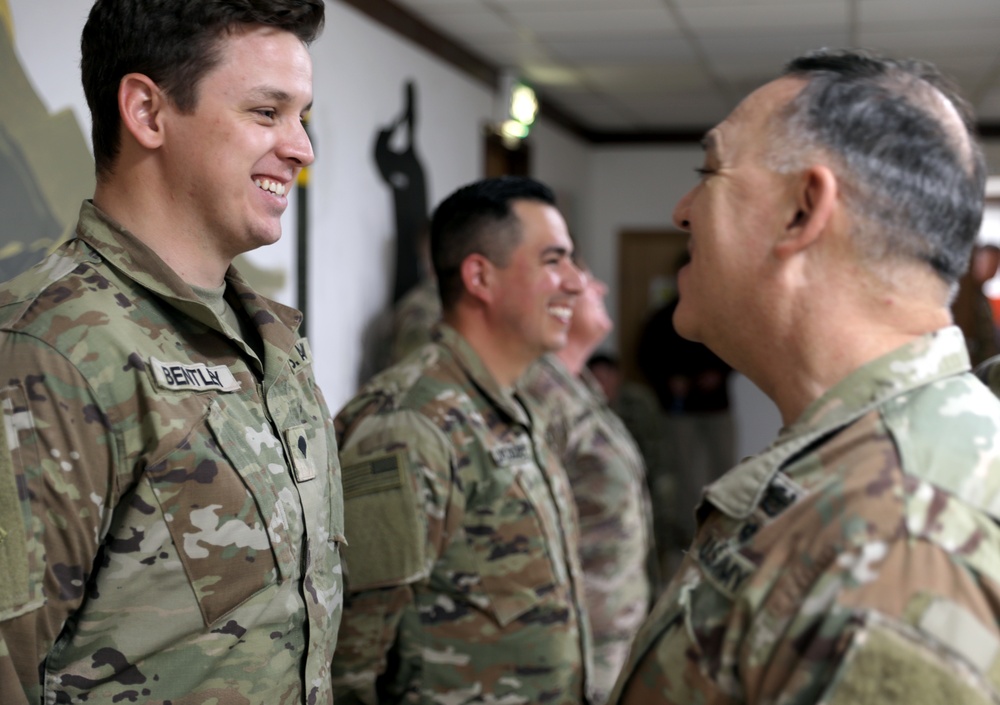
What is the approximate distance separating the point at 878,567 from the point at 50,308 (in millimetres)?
932

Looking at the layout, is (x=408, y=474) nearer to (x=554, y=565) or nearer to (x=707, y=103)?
(x=554, y=565)

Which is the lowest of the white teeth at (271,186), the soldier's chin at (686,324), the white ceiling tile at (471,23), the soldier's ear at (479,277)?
the soldier's chin at (686,324)

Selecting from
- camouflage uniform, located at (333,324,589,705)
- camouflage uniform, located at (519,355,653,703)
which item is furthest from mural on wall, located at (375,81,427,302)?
camouflage uniform, located at (333,324,589,705)

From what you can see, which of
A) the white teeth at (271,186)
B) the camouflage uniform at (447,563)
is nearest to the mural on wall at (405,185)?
the camouflage uniform at (447,563)

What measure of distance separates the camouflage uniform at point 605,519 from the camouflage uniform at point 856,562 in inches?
70.0

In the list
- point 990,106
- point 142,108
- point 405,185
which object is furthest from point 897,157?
point 990,106

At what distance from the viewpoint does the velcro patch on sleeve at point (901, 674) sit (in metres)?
0.84

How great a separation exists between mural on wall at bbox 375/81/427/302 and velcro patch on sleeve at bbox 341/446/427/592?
2728 mm

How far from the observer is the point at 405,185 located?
15.3 feet

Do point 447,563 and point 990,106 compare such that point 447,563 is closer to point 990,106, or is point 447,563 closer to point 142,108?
point 142,108

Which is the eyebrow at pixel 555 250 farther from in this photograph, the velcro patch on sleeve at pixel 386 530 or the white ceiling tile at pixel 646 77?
the white ceiling tile at pixel 646 77

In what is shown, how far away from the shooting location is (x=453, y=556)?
6.56 feet

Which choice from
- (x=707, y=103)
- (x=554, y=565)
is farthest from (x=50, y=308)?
(x=707, y=103)

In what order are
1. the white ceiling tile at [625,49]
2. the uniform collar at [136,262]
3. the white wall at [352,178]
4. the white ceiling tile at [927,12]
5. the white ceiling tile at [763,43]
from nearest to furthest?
the uniform collar at [136,262], the white wall at [352,178], the white ceiling tile at [927,12], the white ceiling tile at [763,43], the white ceiling tile at [625,49]
